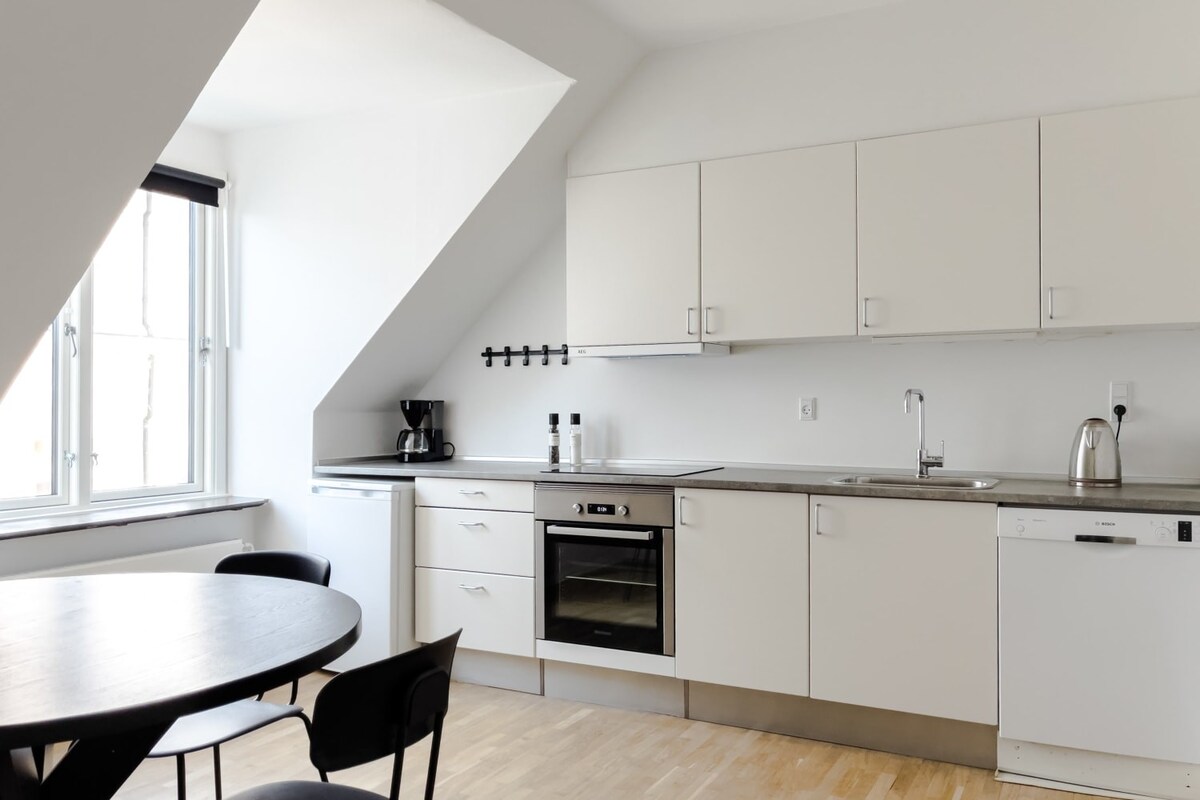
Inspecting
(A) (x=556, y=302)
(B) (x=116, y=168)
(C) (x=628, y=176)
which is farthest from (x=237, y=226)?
(B) (x=116, y=168)

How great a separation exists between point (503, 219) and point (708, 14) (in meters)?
1.20

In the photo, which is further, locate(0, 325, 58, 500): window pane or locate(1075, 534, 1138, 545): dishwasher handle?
locate(0, 325, 58, 500): window pane

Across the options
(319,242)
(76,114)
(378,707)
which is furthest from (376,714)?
(319,242)

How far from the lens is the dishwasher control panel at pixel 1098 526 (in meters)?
2.64

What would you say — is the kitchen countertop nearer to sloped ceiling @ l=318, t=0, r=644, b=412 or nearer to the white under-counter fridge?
the white under-counter fridge

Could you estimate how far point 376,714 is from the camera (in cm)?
159

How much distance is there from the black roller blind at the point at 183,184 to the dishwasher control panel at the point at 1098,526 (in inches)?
148

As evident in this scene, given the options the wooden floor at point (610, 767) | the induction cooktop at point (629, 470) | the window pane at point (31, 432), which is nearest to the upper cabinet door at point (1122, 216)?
the induction cooktop at point (629, 470)

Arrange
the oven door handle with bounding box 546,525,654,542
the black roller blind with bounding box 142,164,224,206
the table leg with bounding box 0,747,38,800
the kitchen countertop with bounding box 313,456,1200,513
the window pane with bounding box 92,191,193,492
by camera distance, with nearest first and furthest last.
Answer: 1. the table leg with bounding box 0,747,38,800
2. the kitchen countertop with bounding box 313,456,1200,513
3. the oven door handle with bounding box 546,525,654,542
4. the window pane with bounding box 92,191,193,492
5. the black roller blind with bounding box 142,164,224,206

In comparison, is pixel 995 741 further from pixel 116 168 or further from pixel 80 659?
pixel 116 168

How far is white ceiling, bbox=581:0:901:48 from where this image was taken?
3.31 meters

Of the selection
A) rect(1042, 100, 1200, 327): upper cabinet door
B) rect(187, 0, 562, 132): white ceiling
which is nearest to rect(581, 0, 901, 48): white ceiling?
rect(187, 0, 562, 132): white ceiling

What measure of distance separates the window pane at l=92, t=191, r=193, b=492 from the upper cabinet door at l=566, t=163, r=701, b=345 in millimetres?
1964

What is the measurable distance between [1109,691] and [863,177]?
1.86 meters
